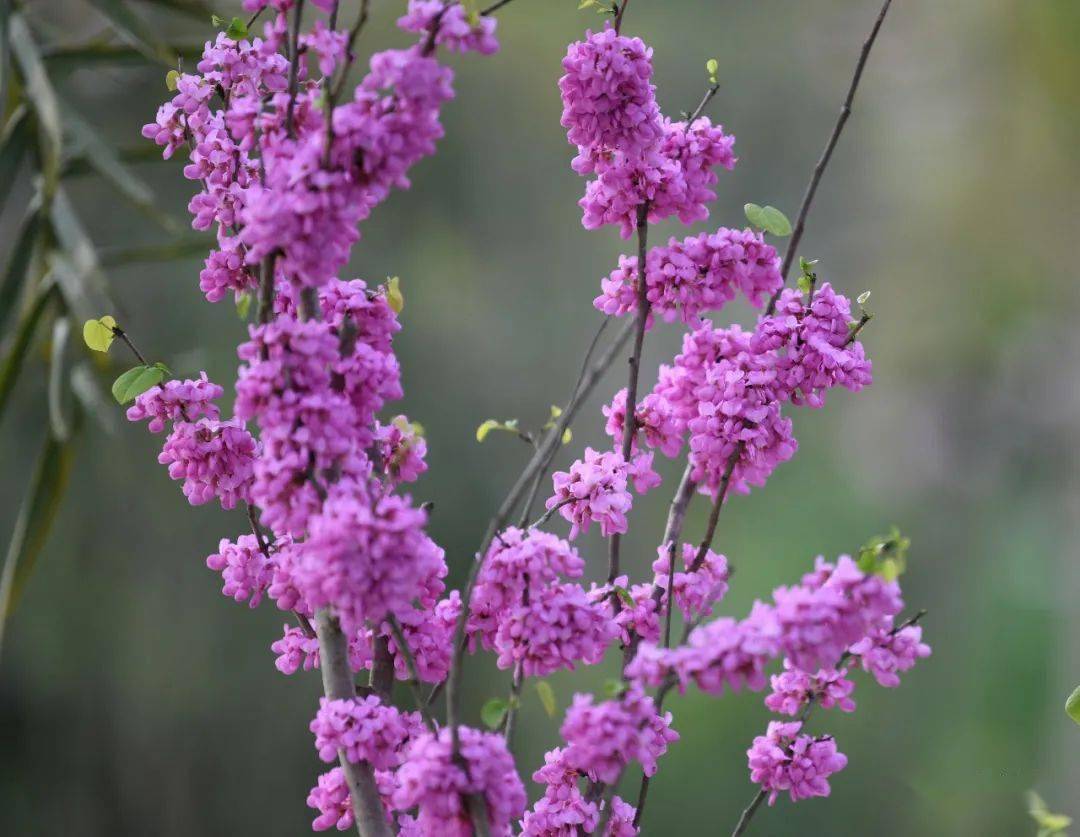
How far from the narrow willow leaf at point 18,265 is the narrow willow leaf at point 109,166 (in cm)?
9

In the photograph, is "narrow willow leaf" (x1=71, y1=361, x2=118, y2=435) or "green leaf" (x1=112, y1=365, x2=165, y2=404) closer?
"green leaf" (x1=112, y1=365, x2=165, y2=404)

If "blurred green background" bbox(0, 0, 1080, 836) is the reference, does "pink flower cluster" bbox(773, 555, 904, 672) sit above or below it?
below

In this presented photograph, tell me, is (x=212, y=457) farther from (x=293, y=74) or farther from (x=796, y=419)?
(x=796, y=419)

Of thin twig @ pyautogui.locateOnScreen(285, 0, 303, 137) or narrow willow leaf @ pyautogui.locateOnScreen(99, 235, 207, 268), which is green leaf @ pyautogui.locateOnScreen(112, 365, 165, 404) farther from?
narrow willow leaf @ pyautogui.locateOnScreen(99, 235, 207, 268)

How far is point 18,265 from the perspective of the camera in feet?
4.49

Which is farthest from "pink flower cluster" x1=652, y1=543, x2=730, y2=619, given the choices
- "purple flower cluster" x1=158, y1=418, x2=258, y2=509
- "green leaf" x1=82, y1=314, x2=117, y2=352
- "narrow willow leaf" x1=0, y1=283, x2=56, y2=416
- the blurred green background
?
the blurred green background

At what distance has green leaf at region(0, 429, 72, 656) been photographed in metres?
1.15

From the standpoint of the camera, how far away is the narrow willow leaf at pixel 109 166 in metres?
1.29

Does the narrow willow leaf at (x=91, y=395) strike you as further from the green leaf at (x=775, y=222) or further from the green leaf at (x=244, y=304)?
the green leaf at (x=775, y=222)

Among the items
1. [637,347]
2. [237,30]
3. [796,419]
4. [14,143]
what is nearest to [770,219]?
[637,347]

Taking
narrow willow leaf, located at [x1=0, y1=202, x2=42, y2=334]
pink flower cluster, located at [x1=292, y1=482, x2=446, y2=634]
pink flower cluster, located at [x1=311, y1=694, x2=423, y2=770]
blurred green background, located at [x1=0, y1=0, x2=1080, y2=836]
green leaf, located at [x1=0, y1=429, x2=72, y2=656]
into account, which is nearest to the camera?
pink flower cluster, located at [x1=292, y1=482, x2=446, y2=634]

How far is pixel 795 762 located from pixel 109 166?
969mm

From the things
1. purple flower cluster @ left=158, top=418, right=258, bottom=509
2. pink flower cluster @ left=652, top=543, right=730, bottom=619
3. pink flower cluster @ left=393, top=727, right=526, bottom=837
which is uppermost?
purple flower cluster @ left=158, top=418, right=258, bottom=509

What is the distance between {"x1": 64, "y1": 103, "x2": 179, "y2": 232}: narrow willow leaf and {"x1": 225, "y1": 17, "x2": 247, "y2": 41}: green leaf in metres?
0.58
